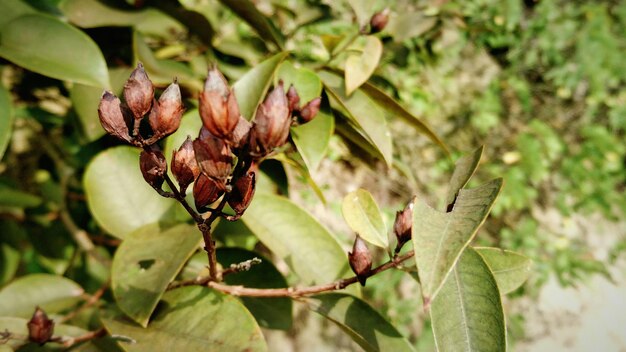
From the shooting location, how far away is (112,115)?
1.61 ft

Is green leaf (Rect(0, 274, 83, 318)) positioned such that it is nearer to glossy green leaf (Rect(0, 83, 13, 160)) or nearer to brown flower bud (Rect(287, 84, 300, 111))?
glossy green leaf (Rect(0, 83, 13, 160))

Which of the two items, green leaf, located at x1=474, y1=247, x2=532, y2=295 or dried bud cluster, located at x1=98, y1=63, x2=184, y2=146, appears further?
green leaf, located at x1=474, y1=247, x2=532, y2=295

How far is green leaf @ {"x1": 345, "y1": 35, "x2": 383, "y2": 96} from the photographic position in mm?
839

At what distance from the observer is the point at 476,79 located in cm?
346

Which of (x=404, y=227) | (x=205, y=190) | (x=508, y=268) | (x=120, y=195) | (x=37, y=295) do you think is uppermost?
(x=205, y=190)

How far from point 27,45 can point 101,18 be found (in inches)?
7.7

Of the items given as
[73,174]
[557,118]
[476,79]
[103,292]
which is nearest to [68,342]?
[103,292]

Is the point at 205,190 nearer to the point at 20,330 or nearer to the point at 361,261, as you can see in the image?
the point at 361,261

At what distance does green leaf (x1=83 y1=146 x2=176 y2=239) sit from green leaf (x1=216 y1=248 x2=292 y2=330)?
15 cm

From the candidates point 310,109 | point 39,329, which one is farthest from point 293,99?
point 39,329

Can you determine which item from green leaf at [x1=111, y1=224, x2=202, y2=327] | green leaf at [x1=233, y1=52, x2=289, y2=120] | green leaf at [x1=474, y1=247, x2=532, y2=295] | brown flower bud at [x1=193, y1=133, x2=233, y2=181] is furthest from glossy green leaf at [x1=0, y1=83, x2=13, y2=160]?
green leaf at [x1=474, y1=247, x2=532, y2=295]

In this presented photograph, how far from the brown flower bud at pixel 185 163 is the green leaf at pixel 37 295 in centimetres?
60

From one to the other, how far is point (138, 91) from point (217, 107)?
0.10 metres

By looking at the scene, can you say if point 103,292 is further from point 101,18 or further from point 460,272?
point 460,272
